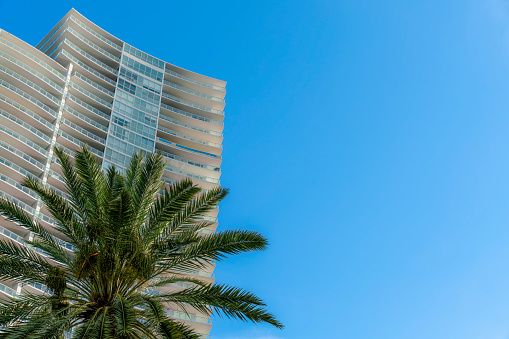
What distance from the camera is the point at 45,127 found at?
69688mm

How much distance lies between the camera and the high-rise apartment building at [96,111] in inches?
2608

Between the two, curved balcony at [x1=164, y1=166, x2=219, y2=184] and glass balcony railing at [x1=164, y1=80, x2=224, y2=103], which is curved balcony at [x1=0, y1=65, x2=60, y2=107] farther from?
glass balcony railing at [x1=164, y1=80, x2=224, y2=103]

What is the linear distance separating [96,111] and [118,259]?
59627mm

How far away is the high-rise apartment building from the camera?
217ft

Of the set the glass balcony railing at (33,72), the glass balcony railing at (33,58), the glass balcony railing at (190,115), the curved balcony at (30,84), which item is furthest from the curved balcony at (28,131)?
the glass balcony railing at (190,115)

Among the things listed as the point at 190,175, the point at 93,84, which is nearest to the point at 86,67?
the point at 93,84

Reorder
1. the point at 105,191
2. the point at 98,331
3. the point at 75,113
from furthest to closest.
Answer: the point at 75,113 < the point at 105,191 < the point at 98,331

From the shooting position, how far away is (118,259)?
66.1 feet

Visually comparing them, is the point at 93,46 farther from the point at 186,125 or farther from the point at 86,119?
the point at 186,125

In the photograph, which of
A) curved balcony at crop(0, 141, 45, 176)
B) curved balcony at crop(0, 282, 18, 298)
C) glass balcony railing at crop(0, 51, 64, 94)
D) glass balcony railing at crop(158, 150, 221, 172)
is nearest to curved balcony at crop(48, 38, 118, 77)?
glass balcony railing at crop(0, 51, 64, 94)

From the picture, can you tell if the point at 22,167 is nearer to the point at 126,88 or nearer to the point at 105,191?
the point at 126,88

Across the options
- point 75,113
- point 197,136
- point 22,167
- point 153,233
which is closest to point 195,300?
point 153,233

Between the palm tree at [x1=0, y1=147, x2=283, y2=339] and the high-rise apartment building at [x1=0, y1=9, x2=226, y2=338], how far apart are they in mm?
39596

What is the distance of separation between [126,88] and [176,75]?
943 cm
